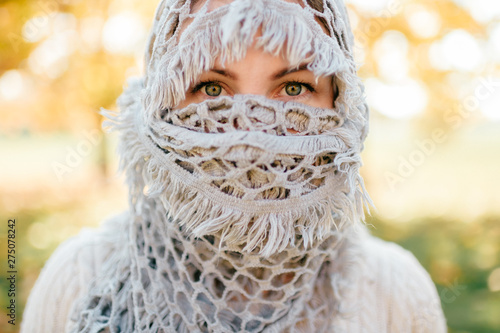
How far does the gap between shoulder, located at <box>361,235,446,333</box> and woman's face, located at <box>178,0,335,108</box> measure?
0.59 meters

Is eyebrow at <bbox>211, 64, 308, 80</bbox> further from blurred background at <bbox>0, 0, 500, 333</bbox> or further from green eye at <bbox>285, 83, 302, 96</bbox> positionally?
blurred background at <bbox>0, 0, 500, 333</bbox>

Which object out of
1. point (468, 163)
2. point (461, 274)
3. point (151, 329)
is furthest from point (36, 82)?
point (468, 163)

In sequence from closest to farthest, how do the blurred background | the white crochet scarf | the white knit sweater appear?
A: the white crochet scarf, the white knit sweater, the blurred background

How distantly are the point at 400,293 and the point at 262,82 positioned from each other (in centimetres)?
87

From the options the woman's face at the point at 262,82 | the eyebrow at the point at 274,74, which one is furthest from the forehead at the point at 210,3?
the eyebrow at the point at 274,74

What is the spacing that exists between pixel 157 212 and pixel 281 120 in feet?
1.67

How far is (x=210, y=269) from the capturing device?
1.27m

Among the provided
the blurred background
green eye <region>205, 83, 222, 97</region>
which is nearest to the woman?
green eye <region>205, 83, 222, 97</region>

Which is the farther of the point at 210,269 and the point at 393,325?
the point at 393,325

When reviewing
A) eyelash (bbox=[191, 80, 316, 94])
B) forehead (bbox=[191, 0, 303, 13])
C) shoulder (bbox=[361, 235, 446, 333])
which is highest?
forehead (bbox=[191, 0, 303, 13])

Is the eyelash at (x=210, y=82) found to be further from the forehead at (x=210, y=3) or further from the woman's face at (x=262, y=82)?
the forehead at (x=210, y=3)

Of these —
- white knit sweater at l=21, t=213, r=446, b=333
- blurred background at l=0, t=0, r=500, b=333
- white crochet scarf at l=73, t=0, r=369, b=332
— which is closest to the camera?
white crochet scarf at l=73, t=0, r=369, b=332

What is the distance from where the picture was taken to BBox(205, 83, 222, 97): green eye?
1.21 m

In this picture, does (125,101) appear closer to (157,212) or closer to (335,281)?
(157,212)
